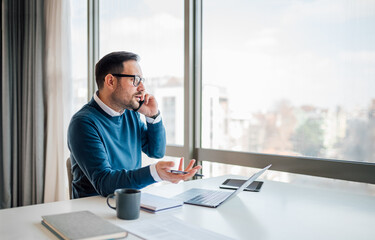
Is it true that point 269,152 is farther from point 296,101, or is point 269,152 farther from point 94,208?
point 94,208

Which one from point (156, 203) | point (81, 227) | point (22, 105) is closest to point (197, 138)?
point (156, 203)

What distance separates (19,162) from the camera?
3.51 metres

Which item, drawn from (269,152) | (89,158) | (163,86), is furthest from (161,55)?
(89,158)

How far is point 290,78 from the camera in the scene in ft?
6.08

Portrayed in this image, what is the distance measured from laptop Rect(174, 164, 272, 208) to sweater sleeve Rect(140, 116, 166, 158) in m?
0.53

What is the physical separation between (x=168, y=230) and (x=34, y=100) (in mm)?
2870

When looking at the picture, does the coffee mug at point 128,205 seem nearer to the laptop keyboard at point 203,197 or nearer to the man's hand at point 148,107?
the laptop keyboard at point 203,197

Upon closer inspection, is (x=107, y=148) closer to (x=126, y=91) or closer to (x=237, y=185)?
(x=126, y=91)

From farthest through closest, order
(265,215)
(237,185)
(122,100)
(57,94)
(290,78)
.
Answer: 1. (57,94)
2. (290,78)
3. (122,100)
4. (237,185)
5. (265,215)

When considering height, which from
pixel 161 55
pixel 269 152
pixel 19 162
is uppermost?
pixel 161 55

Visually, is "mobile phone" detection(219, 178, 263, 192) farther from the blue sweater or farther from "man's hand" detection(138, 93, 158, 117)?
"man's hand" detection(138, 93, 158, 117)

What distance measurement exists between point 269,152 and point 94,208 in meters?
1.12

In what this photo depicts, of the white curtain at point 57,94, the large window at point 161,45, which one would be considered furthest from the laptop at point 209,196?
the white curtain at point 57,94

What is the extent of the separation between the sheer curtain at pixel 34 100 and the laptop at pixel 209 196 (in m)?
2.16
